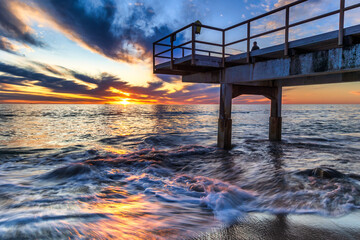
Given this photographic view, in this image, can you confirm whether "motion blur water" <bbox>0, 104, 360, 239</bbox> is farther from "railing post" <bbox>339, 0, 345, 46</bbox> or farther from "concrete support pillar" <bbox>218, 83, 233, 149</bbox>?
"railing post" <bbox>339, 0, 345, 46</bbox>

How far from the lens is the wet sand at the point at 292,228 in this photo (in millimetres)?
3684

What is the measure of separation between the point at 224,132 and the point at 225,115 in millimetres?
963

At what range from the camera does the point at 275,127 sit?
530 inches

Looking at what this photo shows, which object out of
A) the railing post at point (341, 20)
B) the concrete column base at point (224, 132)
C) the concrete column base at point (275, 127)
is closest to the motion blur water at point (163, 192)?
the concrete column base at point (224, 132)

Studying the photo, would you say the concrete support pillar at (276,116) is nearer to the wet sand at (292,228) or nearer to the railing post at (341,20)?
the railing post at (341,20)

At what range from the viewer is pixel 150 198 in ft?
19.5

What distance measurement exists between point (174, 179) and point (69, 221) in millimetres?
3854

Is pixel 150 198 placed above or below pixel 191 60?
below

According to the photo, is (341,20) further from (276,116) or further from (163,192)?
(276,116)

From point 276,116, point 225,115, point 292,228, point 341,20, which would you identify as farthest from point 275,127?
point 292,228

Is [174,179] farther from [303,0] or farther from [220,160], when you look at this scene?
[303,0]

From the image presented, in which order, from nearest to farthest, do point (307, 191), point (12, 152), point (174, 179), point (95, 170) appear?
point (307, 191) → point (174, 179) → point (95, 170) → point (12, 152)

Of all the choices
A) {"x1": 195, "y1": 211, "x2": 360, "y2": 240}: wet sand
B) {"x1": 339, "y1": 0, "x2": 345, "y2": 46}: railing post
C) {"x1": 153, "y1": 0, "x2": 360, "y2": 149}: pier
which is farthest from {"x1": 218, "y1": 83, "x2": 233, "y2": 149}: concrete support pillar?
{"x1": 195, "y1": 211, "x2": 360, "y2": 240}: wet sand

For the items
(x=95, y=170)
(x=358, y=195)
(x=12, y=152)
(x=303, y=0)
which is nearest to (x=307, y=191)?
(x=358, y=195)
